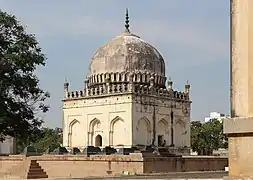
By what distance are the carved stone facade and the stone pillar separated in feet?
81.5

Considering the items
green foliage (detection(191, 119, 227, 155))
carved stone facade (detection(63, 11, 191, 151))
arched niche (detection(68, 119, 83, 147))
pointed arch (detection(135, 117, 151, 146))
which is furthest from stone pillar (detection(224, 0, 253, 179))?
green foliage (detection(191, 119, 227, 155))

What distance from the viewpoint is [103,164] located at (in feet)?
60.2

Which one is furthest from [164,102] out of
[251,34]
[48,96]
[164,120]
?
[251,34]

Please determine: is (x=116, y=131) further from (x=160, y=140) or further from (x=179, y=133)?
(x=179, y=133)

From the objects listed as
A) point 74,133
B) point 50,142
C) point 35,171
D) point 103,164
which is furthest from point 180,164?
point 50,142

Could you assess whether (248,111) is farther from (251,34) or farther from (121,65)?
(121,65)

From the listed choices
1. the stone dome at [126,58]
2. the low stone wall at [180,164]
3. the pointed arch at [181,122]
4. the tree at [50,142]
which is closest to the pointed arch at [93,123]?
the stone dome at [126,58]

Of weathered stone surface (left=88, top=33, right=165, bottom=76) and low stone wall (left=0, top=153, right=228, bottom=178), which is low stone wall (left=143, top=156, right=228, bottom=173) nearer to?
low stone wall (left=0, top=153, right=228, bottom=178)

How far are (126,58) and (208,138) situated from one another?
53.7 ft

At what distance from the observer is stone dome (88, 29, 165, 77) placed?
30.8 metres

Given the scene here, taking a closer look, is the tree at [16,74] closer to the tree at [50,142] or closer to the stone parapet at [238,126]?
the stone parapet at [238,126]

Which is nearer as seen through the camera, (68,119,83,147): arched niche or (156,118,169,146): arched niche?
(156,118,169,146): arched niche

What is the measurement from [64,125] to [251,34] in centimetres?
2884

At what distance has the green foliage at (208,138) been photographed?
43781 millimetres
